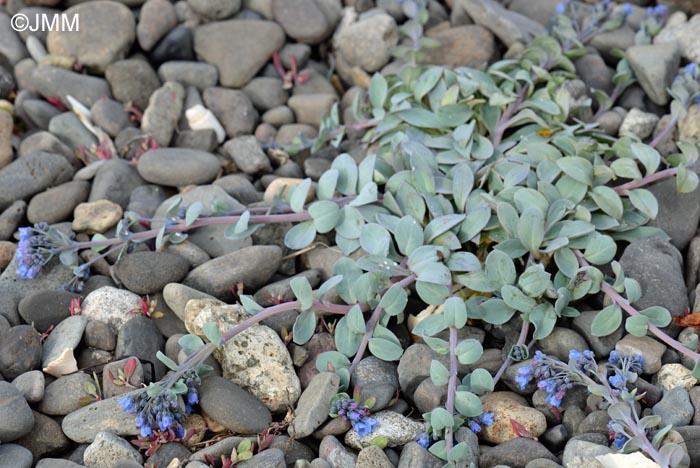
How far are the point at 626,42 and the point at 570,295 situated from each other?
2194 mm

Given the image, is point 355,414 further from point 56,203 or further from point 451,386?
point 56,203

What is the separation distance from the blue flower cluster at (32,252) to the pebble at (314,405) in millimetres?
1390

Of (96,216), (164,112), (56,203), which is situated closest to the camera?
(96,216)

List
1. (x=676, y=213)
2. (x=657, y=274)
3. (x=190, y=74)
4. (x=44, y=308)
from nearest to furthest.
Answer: (x=657, y=274), (x=44, y=308), (x=676, y=213), (x=190, y=74)

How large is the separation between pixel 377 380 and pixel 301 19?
9.15ft

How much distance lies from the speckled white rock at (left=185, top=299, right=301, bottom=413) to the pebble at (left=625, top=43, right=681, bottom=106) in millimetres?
2545

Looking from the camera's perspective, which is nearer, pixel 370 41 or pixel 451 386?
pixel 451 386

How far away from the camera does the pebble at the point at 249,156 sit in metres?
4.47

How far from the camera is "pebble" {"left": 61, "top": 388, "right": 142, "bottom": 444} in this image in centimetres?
301

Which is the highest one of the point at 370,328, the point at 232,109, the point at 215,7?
the point at 215,7

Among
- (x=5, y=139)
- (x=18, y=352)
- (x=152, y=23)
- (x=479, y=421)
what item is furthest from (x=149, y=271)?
(x=152, y=23)

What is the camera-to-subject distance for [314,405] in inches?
119

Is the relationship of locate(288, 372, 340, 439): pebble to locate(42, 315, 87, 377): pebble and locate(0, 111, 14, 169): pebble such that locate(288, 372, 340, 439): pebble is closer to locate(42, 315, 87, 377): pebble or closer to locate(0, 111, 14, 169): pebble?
locate(42, 315, 87, 377): pebble

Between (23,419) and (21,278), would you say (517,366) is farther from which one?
(21,278)
